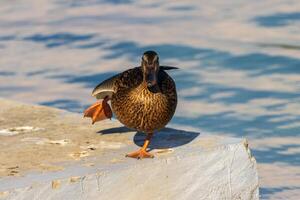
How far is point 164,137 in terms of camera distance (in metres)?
7.65

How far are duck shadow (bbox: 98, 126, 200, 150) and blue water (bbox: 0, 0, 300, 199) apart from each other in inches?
52.7

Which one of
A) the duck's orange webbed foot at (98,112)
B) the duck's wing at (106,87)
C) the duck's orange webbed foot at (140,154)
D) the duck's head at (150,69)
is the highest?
the duck's head at (150,69)

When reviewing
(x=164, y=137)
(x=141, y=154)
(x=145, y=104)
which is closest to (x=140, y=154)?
(x=141, y=154)

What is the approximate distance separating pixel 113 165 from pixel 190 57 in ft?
18.6

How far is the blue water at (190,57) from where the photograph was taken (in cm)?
1039

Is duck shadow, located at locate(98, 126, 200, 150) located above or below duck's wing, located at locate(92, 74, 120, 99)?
below

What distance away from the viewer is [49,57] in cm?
1270

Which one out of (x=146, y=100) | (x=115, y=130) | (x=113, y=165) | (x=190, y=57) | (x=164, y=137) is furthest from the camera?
(x=190, y=57)

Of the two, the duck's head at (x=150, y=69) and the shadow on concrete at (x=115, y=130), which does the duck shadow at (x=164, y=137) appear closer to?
the shadow on concrete at (x=115, y=130)

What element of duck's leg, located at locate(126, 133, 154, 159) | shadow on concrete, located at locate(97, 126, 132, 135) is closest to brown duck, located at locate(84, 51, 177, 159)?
duck's leg, located at locate(126, 133, 154, 159)

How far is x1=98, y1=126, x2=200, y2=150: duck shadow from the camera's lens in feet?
24.4

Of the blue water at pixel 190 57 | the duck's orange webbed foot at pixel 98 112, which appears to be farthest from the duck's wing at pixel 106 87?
the blue water at pixel 190 57

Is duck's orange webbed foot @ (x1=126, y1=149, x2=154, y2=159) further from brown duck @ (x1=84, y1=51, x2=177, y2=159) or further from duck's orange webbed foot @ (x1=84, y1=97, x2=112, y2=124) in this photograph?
duck's orange webbed foot @ (x1=84, y1=97, x2=112, y2=124)

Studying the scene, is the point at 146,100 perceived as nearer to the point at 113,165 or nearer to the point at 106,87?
the point at 113,165
